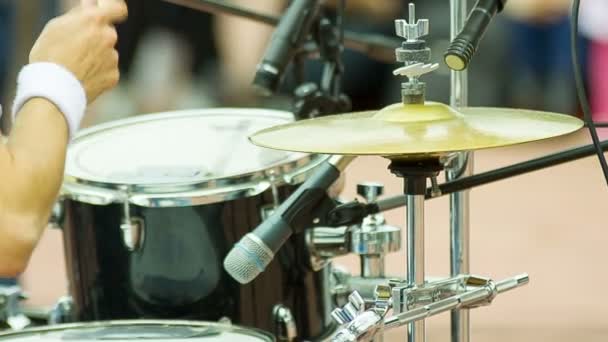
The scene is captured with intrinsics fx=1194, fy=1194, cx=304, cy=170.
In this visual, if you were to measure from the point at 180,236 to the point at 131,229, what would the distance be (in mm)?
74

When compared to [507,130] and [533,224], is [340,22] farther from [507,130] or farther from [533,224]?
[533,224]

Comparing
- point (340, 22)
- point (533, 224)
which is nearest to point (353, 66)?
point (533, 224)

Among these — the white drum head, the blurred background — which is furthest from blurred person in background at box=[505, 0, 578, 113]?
the white drum head

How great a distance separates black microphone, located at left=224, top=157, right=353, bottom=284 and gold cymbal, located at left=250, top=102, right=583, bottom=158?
0.30 ft

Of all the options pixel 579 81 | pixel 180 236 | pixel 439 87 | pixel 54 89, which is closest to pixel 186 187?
pixel 180 236

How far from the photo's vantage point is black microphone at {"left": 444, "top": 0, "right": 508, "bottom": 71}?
4.45 feet

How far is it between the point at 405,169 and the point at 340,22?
1.59 ft

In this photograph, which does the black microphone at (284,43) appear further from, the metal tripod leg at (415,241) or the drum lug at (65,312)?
the drum lug at (65,312)

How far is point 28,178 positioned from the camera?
48.5 inches

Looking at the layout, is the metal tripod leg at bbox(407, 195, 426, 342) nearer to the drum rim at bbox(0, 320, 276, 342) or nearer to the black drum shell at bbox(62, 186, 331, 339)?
the drum rim at bbox(0, 320, 276, 342)

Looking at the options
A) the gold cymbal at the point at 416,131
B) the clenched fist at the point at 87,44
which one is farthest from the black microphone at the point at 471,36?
the clenched fist at the point at 87,44

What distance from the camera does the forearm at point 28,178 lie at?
1.23 meters

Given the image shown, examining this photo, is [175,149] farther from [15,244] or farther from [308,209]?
[15,244]

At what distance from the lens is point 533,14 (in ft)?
15.7
